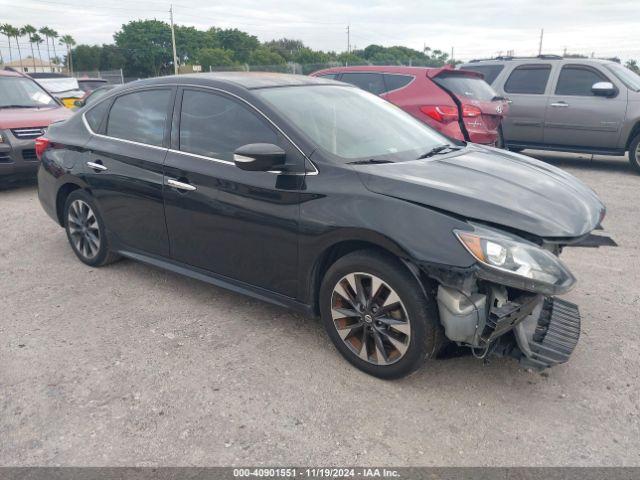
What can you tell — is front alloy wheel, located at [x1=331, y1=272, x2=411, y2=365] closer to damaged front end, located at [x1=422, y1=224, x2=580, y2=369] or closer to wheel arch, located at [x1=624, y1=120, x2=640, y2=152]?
damaged front end, located at [x1=422, y1=224, x2=580, y2=369]

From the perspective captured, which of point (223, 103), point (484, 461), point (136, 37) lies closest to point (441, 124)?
point (223, 103)

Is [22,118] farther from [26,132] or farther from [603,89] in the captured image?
[603,89]

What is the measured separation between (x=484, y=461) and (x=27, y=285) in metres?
3.85

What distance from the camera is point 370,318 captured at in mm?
3014

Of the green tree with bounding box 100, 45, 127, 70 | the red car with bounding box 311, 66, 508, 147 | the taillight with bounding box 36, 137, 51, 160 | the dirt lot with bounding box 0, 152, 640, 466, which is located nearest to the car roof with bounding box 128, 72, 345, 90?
the taillight with bounding box 36, 137, 51, 160

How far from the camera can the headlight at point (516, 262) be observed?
2.59 m

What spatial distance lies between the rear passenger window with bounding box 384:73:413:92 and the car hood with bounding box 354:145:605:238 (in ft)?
15.0

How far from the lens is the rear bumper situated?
7527 millimetres

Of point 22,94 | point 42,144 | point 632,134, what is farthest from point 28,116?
point 632,134

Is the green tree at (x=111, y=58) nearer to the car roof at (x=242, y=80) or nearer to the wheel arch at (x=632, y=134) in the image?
the wheel arch at (x=632, y=134)

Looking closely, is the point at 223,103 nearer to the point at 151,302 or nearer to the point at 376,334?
the point at 151,302

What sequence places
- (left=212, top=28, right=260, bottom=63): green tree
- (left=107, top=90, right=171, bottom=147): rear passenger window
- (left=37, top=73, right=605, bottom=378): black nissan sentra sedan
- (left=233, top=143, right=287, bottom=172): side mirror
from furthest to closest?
(left=212, top=28, right=260, bottom=63): green tree
(left=107, top=90, right=171, bottom=147): rear passenger window
(left=233, top=143, right=287, bottom=172): side mirror
(left=37, top=73, right=605, bottom=378): black nissan sentra sedan

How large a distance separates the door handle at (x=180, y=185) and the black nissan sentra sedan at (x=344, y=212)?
1 centimetres

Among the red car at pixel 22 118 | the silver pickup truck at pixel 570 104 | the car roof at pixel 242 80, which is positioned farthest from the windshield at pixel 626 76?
the red car at pixel 22 118
